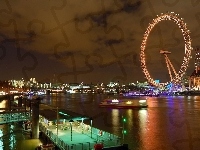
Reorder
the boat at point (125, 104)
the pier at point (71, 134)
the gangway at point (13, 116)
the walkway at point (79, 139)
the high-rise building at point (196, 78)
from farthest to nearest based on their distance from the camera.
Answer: the high-rise building at point (196, 78) < the boat at point (125, 104) < the gangway at point (13, 116) < the pier at point (71, 134) < the walkway at point (79, 139)

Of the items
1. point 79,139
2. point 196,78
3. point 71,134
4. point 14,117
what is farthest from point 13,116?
point 196,78

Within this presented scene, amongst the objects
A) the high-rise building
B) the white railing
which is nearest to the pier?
the white railing

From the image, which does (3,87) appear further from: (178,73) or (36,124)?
(36,124)

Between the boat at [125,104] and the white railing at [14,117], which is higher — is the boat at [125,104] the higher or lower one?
the lower one

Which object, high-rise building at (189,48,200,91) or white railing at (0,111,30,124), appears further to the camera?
high-rise building at (189,48,200,91)

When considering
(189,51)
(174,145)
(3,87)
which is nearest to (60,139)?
(174,145)

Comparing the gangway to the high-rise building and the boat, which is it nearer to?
the boat

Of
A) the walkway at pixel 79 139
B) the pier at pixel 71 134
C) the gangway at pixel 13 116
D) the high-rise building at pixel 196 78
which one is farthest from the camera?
the high-rise building at pixel 196 78

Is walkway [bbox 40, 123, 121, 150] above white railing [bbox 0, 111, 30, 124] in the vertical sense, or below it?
below

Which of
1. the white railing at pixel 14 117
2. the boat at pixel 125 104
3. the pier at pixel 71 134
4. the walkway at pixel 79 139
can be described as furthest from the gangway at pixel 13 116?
the boat at pixel 125 104

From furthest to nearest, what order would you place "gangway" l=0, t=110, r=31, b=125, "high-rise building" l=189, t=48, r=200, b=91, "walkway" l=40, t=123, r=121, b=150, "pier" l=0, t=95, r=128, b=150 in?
"high-rise building" l=189, t=48, r=200, b=91 → "gangway" l=0, t=110, r=31, b=125 → "pier" l=0, t=95, r=128, b=150 → "walkway" l=40, t=123, r=121, b=150

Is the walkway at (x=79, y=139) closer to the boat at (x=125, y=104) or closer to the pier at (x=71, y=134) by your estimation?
the pier at (x=71, y=134)
